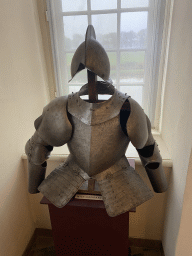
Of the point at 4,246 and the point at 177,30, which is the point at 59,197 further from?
the point at 177,30

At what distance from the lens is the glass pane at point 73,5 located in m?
1.38

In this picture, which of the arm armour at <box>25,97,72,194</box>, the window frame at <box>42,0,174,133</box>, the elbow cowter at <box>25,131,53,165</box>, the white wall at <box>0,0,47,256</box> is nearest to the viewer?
the arm armour at <box>25,97,72,194</box>

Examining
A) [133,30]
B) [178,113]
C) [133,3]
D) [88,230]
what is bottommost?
[88,230]

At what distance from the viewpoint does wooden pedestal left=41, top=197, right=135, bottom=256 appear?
1026 mm

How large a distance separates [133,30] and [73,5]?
1.45 feet

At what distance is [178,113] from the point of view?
1086 mm

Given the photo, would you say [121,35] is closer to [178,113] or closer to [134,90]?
[134,90]

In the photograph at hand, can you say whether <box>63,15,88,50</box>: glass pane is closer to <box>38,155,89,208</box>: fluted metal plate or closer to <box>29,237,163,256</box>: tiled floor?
<box>38,155,89,208</box>: fluted metal plate

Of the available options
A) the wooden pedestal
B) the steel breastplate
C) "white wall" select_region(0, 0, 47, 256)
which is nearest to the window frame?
"white wall" select_region(0, 0, 47, 256)

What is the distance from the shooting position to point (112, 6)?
136 centimetres

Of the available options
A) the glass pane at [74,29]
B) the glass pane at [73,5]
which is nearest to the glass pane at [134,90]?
the glass pane at [74,29]

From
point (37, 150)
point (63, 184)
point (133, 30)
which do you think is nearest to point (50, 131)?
point (37, 150)

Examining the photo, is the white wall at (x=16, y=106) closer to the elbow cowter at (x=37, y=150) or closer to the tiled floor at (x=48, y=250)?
the tiled floor at (x=48, y=250)

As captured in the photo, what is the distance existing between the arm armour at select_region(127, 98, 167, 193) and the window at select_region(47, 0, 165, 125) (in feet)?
2.15
